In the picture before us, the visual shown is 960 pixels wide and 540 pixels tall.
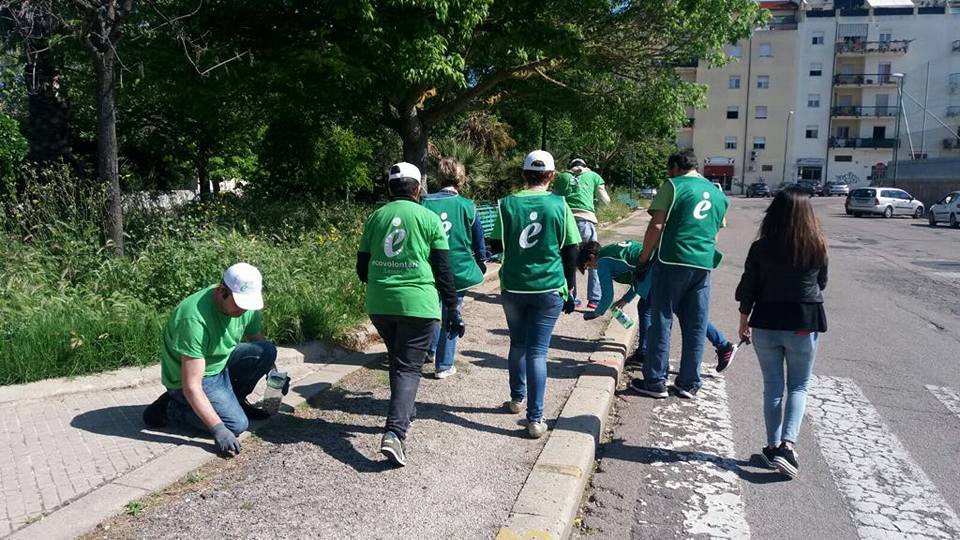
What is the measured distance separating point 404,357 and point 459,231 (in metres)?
1.59

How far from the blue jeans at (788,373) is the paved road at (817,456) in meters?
0.31

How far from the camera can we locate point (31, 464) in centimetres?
392

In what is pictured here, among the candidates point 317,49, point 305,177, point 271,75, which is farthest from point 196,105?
point 305,177

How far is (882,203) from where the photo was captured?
34.1 m

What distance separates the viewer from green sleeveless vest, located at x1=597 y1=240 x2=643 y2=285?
271 inches

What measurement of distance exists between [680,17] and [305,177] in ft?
26.4

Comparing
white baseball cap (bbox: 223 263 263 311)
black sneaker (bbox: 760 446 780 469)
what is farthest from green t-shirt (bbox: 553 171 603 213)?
white baseball cap (bbox: 223 263 263 311)

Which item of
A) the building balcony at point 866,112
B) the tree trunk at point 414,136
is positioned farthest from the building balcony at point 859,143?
the tree trunk at point 414,136

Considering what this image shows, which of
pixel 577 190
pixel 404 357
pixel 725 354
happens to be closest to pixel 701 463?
pixel 725 354

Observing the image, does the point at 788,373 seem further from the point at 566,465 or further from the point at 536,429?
the point at 536,429

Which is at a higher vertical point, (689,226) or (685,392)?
(689,226)

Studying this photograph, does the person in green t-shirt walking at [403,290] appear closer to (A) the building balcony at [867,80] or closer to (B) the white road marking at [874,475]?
(B) the white road marking at [874,475]

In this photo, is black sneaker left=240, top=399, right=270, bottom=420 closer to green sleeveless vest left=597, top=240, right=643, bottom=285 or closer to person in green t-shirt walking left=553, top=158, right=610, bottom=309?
green sleeveless vest left=597, top=240, right=643, bottom=285

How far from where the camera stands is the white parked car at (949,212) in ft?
91.2
